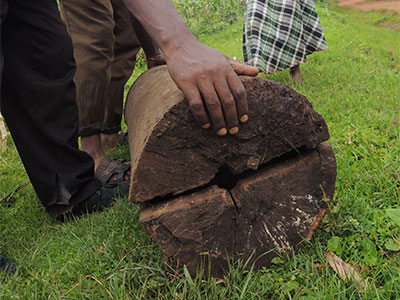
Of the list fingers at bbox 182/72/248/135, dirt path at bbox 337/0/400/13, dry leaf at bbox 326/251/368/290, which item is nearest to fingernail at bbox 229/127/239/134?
fingers at bbox 182/72/248/135

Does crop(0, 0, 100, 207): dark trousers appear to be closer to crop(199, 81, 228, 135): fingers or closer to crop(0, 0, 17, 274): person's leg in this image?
crop(0, 0, 17, 274): person's leg

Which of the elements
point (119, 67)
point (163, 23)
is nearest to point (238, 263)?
point (163, 23)

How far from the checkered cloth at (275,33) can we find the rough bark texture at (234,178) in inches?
103

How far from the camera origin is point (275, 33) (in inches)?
157

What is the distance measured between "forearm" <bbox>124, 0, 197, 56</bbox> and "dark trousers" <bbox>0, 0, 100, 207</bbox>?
640 millimetres

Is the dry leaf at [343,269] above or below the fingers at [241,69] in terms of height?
below

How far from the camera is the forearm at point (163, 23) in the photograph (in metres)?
1.33

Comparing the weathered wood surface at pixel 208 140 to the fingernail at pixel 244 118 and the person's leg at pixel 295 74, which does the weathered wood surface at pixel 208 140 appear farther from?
the person's leg at pixel 295 74

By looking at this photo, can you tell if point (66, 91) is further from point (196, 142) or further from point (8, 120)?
point (196, 142)

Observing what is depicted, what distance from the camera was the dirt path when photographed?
12.6m

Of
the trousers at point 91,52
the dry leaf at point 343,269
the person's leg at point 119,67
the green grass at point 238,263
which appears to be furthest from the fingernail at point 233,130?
the person's leg at point 119,67

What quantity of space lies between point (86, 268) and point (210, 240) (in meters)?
0.58

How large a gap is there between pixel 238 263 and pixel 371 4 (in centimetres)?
1538

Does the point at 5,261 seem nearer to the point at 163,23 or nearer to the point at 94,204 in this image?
the point at 94,204
